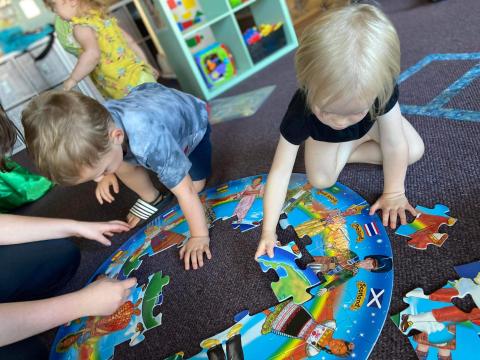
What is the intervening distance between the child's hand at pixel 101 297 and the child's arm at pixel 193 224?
0.56 ft

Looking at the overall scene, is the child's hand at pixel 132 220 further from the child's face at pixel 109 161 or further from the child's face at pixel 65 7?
the child's face at pixel 65 7

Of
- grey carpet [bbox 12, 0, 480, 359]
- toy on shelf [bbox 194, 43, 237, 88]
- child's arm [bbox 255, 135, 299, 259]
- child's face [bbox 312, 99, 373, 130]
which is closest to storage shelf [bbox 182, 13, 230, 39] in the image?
toy on shelf [bbox 194, 43, 237, 88]

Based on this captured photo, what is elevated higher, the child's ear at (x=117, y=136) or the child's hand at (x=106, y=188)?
the child's ear at (x=117, y=136)

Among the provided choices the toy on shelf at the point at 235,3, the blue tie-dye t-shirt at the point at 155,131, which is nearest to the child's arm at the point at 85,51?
the blue tie-dye t-shirt at the point at 155,131

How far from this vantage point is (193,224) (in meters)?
0.87

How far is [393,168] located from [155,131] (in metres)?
0.53

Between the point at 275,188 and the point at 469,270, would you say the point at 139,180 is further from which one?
the point at 469,270

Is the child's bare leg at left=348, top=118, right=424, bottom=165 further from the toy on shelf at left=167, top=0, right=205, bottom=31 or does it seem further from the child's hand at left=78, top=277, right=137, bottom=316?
the toy on shelf at left=167, top=0, right=205, bottom=31

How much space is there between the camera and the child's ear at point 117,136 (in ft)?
2.46

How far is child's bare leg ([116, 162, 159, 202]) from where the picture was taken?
1.13 m

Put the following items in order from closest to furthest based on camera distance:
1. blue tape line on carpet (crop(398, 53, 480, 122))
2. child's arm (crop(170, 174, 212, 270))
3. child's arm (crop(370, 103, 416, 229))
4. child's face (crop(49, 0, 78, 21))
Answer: child's arm (crop(370, 103, 416, 229)) → child's arm (crop(170, 174, 212, 270)) → blue tape line on carpet (crop(398, 53, 480, 122)) → child's face (crop(49, 0, 78, 21))

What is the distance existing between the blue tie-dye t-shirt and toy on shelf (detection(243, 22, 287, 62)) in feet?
4.00

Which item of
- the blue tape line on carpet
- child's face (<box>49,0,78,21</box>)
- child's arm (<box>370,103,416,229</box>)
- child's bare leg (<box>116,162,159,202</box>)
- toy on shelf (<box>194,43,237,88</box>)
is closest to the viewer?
child's arm (<box>370,103,416,229</box>)

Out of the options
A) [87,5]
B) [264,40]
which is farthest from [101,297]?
[264,40]
